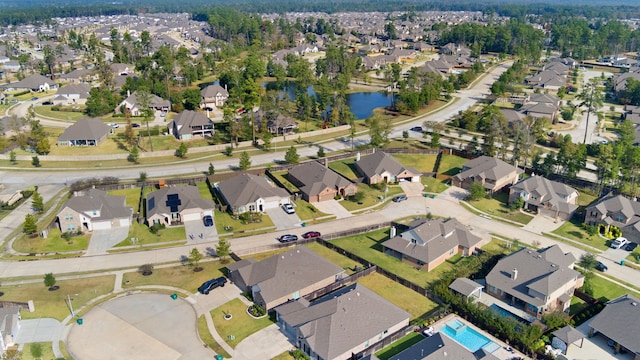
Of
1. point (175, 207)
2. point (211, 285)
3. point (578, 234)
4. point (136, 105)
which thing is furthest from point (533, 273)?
point (136, 105)

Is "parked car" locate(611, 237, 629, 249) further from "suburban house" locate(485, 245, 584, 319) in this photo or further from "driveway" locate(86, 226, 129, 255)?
"driveway" locate(86, 226, 129, 255)

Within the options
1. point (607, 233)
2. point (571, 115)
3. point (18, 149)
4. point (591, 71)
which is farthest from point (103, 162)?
point (591, 71)

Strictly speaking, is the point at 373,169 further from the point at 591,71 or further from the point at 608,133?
the point at 591,71

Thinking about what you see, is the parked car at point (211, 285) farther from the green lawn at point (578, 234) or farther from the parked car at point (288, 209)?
the green lawn at point (578, 234)

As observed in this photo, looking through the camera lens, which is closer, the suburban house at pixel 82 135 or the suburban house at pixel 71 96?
the suburban house at pixel 82 135

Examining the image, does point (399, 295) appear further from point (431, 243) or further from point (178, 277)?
point (178, 277)

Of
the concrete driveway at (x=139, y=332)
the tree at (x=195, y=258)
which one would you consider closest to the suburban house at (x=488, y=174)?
the tree at (x=195, y=258)

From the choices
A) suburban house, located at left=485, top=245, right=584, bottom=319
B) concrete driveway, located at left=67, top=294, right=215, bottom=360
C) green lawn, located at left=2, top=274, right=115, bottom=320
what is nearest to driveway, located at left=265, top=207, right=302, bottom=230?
concrete driveway, located at left=67, top=294, right=215, bottom=360
